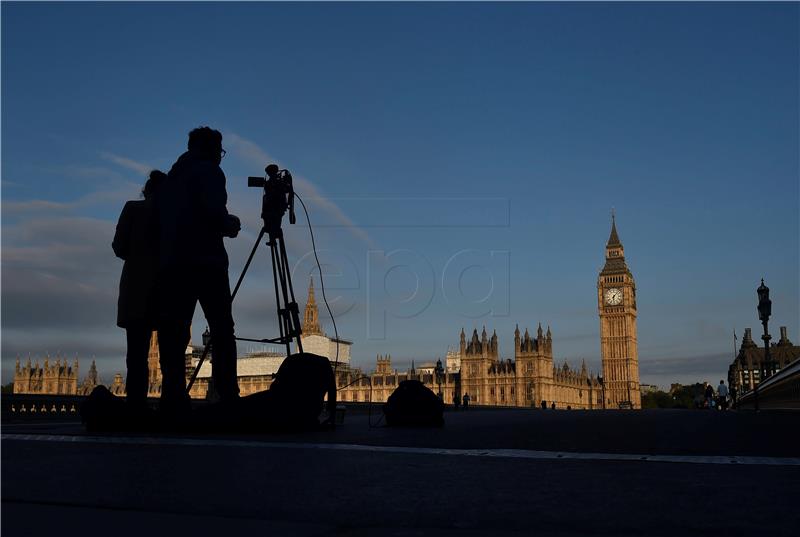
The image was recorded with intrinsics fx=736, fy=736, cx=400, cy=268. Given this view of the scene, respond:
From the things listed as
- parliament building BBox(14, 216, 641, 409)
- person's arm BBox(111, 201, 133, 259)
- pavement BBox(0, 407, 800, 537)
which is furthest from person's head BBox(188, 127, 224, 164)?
parliament building BBox(14, 216, 641, 409)

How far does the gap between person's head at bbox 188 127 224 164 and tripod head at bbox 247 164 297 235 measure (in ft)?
1.58

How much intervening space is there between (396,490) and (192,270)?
4.03 metres

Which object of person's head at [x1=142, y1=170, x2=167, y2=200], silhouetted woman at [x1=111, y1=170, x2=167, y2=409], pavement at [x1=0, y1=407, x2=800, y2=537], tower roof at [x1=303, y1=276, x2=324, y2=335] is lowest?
pavement at [x1=0, y1=407, x2=800, y2=537]

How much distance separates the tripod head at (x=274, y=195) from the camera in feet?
23.7

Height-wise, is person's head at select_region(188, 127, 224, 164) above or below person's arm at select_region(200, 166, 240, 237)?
above

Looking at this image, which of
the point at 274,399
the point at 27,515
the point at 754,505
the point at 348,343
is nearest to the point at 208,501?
the point at 27,515

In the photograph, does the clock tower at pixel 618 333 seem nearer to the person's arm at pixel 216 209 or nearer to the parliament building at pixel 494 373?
the parliament building at pixel 494 373

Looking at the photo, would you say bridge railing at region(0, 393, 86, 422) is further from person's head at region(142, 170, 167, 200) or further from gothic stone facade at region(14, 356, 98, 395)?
gothic stone facade at region(14, 356, 98, 395)

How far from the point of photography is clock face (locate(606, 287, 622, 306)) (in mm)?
123562

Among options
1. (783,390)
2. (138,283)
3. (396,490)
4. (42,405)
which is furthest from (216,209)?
(783,390)

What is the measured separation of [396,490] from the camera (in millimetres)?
2834

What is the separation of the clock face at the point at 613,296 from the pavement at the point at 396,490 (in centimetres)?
12358

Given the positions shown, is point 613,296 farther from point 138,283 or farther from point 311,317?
point 138,283

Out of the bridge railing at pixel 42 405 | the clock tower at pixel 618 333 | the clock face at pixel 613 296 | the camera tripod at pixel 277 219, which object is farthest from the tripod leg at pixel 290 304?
the clock face at pixel 613 296
